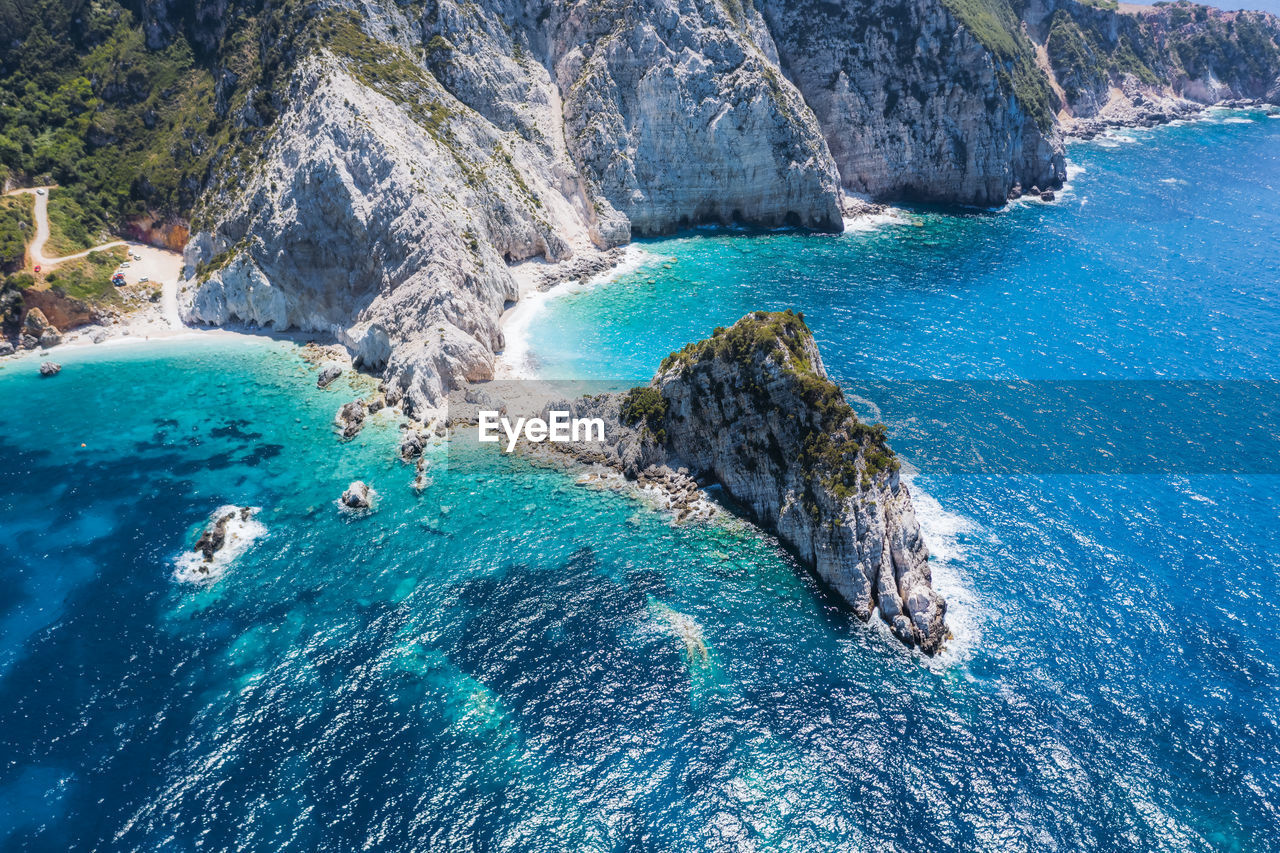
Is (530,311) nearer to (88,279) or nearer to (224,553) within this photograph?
(224,553)

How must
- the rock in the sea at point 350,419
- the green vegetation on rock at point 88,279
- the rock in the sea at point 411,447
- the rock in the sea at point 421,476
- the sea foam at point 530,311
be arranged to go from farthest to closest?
the green vegetation on rock at point 88,279 < the sea foam at point 530,311 < the rock in the sea at point 350,419 < the rock in the sea at point 411,447 < the rock in the sea at point 421,476

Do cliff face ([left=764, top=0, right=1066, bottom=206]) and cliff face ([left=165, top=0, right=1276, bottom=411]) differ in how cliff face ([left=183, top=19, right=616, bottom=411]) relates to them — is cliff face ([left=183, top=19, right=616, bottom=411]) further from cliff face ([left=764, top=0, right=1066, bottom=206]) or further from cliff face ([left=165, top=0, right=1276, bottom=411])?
cliff face ([left=764, top=0, right=1066, bottom=206])

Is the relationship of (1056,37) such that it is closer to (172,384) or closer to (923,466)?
(923,466)

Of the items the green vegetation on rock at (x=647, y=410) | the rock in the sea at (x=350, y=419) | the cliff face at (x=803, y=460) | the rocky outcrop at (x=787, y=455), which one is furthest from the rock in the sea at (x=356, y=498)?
the cliff face at (x=803, y=460)

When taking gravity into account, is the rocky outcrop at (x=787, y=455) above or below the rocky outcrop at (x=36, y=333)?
below

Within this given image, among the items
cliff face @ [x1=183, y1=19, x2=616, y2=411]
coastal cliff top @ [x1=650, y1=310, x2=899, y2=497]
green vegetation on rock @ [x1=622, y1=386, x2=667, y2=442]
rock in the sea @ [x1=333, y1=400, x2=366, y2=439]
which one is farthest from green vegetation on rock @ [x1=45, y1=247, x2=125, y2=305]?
coastal cliff top @ [x1=650, y1=310, x2=899, y2=497]

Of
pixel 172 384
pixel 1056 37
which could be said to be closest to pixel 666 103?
pixel 172 384

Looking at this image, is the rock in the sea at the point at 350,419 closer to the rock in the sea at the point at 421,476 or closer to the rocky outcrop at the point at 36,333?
the rock in the sea at the point at 421,476
